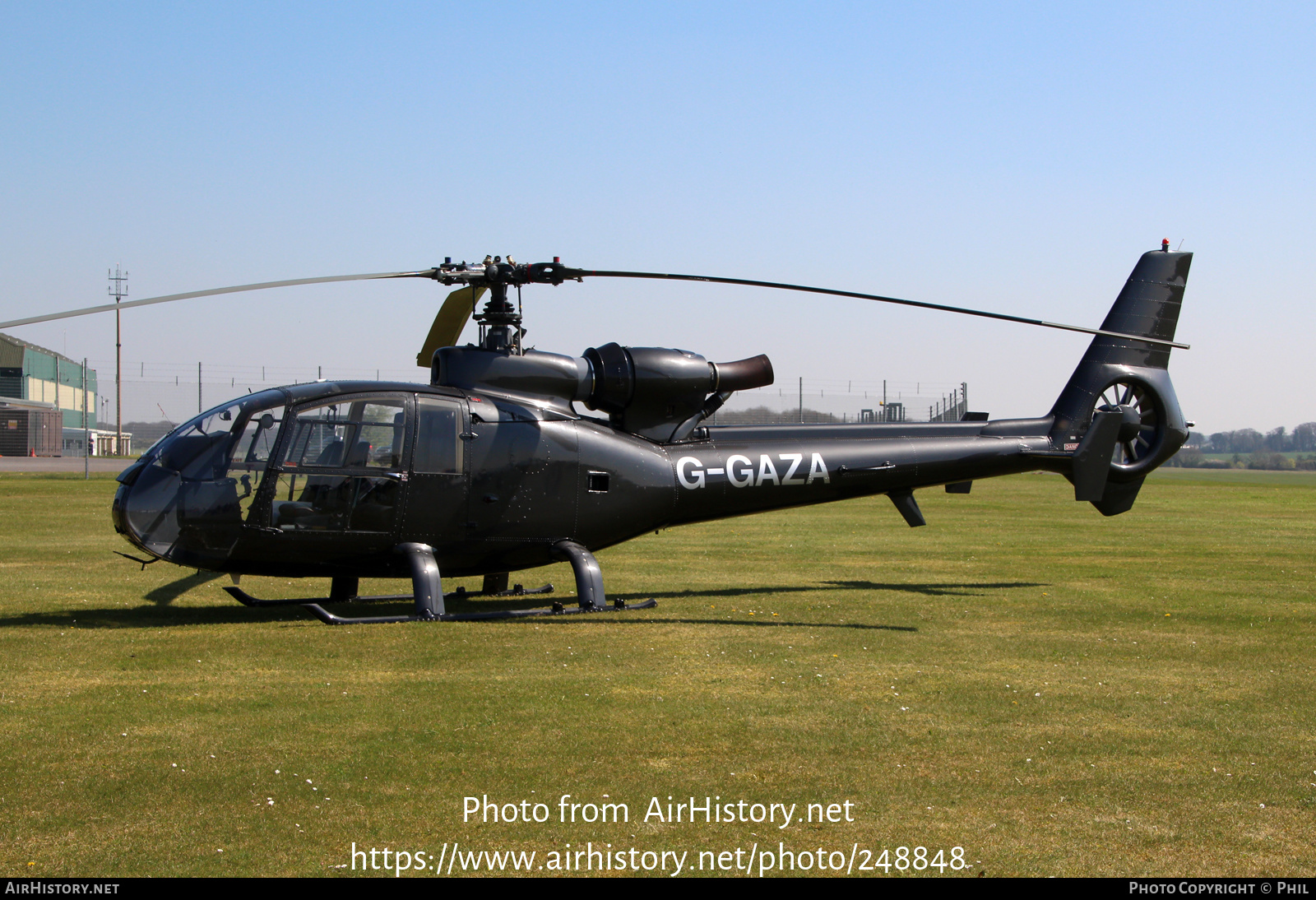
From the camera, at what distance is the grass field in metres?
5.83

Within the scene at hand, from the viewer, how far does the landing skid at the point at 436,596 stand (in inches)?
476

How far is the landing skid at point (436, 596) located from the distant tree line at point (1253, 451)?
363 feet

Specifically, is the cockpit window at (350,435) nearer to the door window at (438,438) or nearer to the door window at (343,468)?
the door window at (343,468)

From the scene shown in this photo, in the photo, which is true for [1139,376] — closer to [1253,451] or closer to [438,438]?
[438,438]

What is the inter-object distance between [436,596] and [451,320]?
357 cm

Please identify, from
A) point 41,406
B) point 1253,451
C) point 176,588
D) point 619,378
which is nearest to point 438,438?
point 619,378

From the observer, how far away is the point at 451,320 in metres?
13.8


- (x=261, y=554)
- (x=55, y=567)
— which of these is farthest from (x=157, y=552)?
(x=55, y=567)

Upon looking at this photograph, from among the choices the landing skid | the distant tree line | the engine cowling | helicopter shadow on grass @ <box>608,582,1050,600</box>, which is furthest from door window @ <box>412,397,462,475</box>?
the distant tree line

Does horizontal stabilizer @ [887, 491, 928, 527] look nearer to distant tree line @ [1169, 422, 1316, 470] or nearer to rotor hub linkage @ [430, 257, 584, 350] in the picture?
rotor hub linkage @ [430, 257, 584, 350]

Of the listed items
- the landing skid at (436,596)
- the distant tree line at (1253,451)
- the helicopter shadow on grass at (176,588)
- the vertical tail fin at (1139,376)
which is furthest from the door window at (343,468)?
the distant tree line at (1253,451)

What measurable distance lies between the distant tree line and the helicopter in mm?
107100
